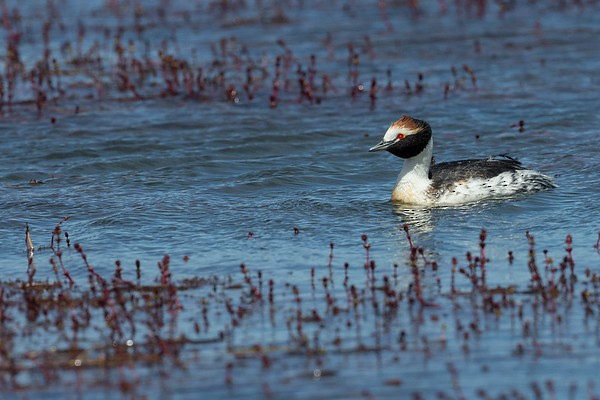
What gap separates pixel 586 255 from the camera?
27.1 feet

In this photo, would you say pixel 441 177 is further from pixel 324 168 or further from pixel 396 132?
pixel 324 168

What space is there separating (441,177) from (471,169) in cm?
28

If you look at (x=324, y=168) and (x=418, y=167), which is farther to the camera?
(x=324, y=168)

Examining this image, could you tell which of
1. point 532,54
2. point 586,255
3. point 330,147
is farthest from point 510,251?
point 532,54

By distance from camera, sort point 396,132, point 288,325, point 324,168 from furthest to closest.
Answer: point 324,168 < point 396,132 < point 288,325

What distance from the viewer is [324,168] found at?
12.1m

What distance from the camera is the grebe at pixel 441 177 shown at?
34.6ft

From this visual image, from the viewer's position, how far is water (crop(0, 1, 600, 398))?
6301 mm

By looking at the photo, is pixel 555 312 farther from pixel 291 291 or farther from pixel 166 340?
pixel 166 340

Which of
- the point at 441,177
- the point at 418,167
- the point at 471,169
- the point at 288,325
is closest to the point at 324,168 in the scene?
the point at 418,167

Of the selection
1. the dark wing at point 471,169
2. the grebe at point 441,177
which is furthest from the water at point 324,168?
the dark wing at point 471,169

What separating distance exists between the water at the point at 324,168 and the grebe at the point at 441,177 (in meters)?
0.19

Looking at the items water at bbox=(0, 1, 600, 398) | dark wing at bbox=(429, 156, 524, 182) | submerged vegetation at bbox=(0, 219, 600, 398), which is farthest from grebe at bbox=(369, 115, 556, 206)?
submerged vegetation at bbox=(0, 219, 600, 398)

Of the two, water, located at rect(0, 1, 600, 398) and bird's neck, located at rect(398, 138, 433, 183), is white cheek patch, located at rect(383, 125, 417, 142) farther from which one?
water, located at rect(0, 1, 600, 398)
